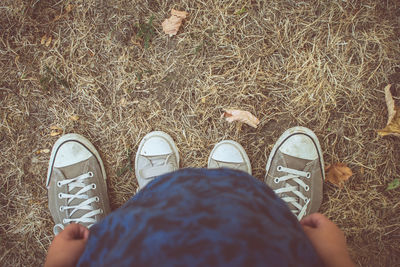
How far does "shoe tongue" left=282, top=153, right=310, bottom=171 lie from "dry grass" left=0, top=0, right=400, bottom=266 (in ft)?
0.46

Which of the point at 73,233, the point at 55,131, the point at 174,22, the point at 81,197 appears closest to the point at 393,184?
the point at 174,22

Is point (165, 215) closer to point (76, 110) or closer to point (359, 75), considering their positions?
point (76, 110)

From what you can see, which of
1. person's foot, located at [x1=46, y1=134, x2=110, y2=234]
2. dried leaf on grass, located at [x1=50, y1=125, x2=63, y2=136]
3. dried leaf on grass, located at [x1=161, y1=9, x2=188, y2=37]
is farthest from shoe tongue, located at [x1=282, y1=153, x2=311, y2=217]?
dried leaf on grass, located at [x1=50, y1=125, x2=63, y2=136]

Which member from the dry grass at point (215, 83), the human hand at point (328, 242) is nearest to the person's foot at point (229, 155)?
the dry grass at point (215, 83)

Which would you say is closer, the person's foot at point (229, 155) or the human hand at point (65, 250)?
the human hand at point (65, 250)

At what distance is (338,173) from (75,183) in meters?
1.67

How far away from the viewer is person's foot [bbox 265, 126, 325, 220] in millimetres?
1643

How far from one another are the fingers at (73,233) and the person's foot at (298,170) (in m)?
1.11

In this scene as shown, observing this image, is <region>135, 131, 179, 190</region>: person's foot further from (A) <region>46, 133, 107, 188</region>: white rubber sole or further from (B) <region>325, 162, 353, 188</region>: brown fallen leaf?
(B) <region>325, 162, 353, 188</region>: brown fallen leaf

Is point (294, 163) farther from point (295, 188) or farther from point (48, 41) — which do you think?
point (48, 41)

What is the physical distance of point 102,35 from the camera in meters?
1.66

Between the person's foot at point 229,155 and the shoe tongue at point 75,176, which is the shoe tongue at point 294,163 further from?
the shoe tongue at point 75,176

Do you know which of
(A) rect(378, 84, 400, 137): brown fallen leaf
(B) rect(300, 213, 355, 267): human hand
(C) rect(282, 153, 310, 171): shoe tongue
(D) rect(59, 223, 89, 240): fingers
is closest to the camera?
(B) rect(300, 213, 355, 267): human hand

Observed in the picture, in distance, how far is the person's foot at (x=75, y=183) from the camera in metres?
1.71
